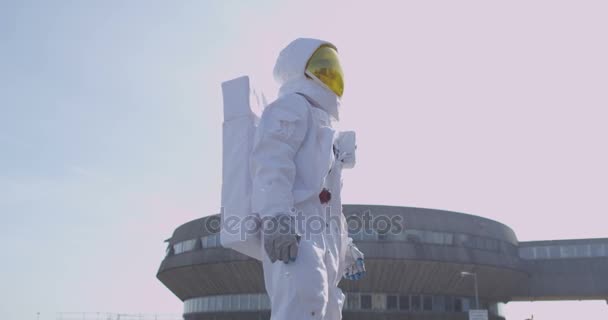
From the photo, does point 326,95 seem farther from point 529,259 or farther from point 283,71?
point 529,259

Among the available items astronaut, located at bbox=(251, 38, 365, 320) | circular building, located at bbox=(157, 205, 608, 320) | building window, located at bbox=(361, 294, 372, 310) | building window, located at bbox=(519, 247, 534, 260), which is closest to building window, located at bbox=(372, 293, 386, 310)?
circular building, located at bbox=(157, 205, 608, 320)

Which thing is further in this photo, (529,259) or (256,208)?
(529,259)

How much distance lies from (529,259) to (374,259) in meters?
12.8

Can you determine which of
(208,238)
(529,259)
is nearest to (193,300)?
(208,238)

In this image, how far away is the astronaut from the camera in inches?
198

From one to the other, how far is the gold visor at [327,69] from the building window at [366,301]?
28.7m

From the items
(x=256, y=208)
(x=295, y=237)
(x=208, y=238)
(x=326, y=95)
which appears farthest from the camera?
(x=208, y=238)

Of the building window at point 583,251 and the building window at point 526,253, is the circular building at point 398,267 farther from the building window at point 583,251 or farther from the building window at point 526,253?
the building window at point 583,251

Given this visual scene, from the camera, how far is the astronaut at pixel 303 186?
504 centimetres

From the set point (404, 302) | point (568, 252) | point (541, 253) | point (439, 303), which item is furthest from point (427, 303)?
point (568, 252)

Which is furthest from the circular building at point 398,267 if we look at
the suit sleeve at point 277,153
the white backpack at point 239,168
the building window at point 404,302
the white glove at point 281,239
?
the white glove at point 281,239

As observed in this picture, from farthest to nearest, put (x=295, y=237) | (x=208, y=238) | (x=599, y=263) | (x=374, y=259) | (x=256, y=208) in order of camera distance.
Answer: (x=599, y=263) < (x=208, y=238) < (x=374, y=259) < (x=256, y=208) < (x=295, y=237)

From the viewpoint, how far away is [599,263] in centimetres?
3853

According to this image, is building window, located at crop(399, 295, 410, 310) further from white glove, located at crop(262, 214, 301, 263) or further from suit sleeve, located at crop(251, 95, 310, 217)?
white glove, located at crop(262, 214, 301, 263)
